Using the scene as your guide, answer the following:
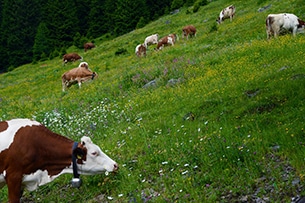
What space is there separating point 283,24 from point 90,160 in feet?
46.2

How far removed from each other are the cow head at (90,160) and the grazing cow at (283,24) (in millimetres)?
13315

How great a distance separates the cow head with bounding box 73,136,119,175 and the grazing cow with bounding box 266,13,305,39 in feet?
43.7

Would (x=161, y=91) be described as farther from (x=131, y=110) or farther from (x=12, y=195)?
(x=12, y=195)

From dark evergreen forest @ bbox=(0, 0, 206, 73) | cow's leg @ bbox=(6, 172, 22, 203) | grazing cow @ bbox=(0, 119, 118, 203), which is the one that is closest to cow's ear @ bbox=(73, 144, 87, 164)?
grazing cow @ bbox=(0, 119, 118, 203)

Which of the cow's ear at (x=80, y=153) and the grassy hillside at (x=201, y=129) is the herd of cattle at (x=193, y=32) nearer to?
the grassy hillside at (x=201, y=129)

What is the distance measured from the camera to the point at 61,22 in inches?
2995

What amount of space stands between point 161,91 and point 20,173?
24.3 feet

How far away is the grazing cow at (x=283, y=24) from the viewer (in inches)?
714

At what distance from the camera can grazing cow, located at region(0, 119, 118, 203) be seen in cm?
725

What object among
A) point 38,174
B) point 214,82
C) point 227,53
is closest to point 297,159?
point 38,174

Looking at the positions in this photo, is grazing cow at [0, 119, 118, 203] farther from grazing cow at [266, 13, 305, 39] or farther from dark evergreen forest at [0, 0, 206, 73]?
dark evergreen forest at [0, 0, 206, 73]

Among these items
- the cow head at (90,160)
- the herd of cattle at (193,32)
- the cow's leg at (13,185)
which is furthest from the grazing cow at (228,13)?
the cow's leg at (13,185)

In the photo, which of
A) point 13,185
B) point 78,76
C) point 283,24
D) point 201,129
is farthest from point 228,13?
point 13,185

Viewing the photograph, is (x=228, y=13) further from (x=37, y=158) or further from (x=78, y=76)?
(x=37, y=158)
